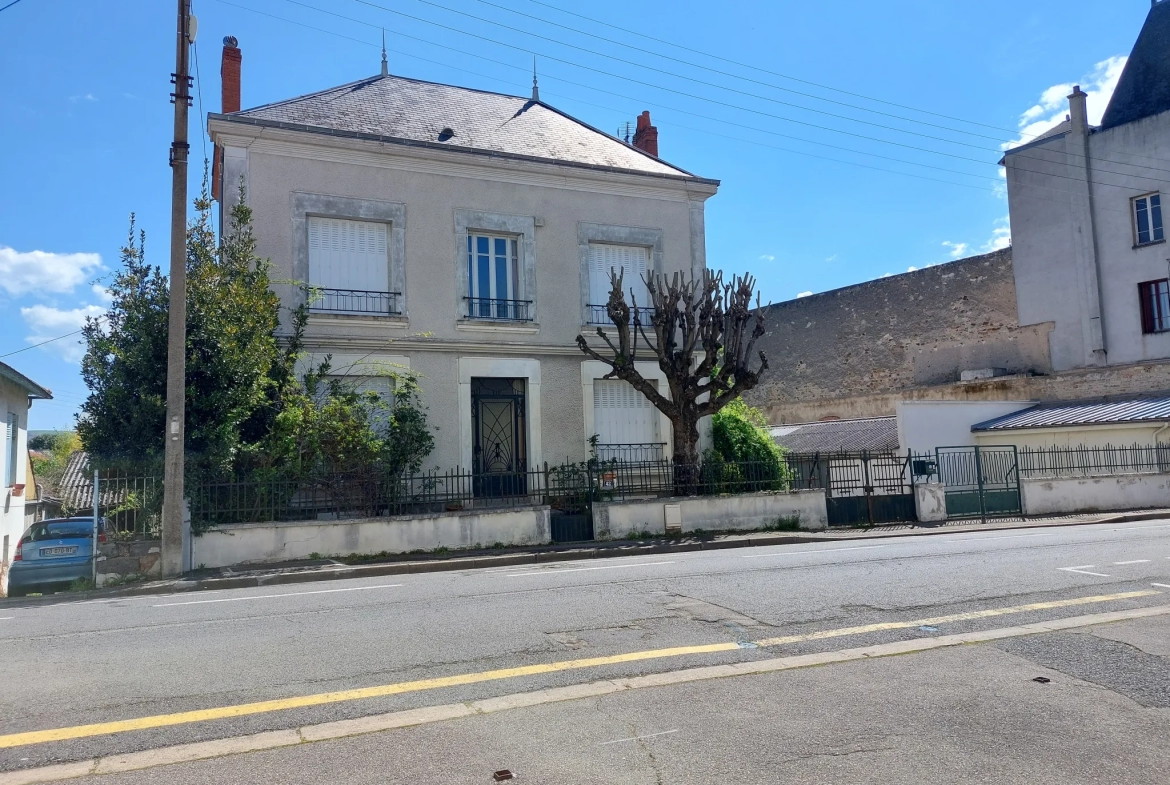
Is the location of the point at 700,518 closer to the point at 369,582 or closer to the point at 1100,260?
the point at 369,582

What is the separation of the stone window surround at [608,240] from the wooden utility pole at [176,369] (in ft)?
26.4

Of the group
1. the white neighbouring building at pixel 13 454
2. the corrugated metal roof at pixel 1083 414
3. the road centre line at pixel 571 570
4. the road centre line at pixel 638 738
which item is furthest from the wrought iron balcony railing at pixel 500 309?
the corrugated metal roof at pixel 1083 414

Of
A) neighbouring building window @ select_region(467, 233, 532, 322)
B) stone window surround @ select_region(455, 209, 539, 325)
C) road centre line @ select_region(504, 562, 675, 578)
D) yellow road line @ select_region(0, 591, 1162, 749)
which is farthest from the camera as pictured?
neighbouring building window @ select_region(467, 233, 532, 322)

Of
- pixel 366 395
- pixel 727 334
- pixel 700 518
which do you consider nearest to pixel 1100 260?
pixel 727 334

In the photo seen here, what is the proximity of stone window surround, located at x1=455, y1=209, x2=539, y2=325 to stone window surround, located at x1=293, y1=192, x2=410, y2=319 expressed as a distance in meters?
1.10

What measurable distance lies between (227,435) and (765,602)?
28.4ft

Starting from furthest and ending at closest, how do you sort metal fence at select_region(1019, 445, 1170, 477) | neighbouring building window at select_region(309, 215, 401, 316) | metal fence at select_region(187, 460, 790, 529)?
metal fence at select_region(1019, 445, 1170, 477)
neighbouring building window at select_region(309, 215, 401, 316)
metal fence at select_region(187, 460, 790, 529)

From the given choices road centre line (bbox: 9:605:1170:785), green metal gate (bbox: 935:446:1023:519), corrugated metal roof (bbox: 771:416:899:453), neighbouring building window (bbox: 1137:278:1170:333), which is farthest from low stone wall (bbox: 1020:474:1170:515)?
road centre line (bbox: 9:605:1170:785)

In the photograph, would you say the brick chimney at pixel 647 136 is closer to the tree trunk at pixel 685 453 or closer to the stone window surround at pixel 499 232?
the stone window surround at pixel 499 232

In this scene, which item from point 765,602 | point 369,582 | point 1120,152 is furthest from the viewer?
point 1120,152

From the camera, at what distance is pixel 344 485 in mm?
13844

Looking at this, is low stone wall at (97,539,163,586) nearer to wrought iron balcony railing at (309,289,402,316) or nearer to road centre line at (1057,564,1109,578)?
wrought iron balcony railing at (309,289,402,316)

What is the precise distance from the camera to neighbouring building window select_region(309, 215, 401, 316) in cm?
1606

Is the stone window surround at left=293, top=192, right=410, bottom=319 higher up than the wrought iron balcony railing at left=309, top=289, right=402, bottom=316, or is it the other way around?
the stone window surround at left=293, top=192, right=410, bottom=319
